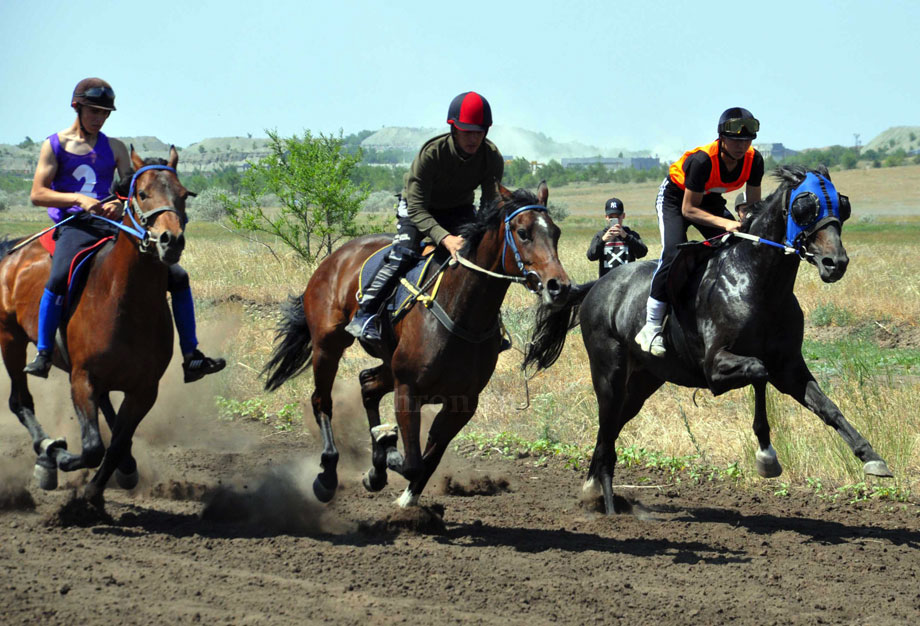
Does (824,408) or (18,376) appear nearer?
(824,408)

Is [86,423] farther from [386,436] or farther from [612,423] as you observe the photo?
[612,423]

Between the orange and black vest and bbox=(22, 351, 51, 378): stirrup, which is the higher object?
the orange and black vest

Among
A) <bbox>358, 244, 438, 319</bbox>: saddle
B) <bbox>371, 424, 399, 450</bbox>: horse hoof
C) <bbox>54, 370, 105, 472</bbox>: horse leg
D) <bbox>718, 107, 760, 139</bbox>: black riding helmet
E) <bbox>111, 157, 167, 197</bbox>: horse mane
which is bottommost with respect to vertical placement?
<bbox>371, 424, 399, 450</bbox>: horse hoof

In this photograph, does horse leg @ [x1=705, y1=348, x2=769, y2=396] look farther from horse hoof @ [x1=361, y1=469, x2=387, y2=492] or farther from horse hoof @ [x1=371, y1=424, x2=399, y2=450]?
horse hoof @ [x1=361, y1=469, x2=387, y2=492]

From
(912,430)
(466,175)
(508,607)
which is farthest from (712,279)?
(508,607)

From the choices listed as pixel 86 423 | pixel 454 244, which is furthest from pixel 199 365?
pixel 454 244

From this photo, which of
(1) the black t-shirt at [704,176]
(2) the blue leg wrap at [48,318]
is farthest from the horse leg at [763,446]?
(2) the blue leg wrap at [48,318]

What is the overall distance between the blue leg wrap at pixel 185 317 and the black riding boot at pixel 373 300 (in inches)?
48.5

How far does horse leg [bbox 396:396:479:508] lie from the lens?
7.60 m

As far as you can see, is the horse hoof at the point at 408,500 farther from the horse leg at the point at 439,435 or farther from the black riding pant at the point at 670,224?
the black riding pant at the point at 670,224

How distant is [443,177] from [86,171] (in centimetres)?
279

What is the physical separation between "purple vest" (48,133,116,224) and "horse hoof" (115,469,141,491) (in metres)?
2.10

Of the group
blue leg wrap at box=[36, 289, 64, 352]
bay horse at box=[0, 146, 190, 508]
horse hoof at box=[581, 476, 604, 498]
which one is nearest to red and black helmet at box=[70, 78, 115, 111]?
bay horse at box=[0, 146, 190, 508]

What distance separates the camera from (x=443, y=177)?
307 inches
